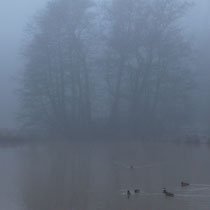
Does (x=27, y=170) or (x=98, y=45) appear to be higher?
(x=98, y=45)

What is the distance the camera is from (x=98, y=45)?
89.3ft

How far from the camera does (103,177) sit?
508 inches

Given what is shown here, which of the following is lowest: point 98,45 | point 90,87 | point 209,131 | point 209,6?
Result: point 209,131

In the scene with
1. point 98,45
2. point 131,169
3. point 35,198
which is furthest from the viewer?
point 98,45

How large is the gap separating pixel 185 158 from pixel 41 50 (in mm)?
11772

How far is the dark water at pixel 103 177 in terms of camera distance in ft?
32.4

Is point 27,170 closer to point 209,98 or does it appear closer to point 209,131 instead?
point 209,131

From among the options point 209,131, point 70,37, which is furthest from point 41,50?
point 209,131

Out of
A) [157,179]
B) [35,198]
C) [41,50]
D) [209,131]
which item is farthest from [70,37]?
[35,198]

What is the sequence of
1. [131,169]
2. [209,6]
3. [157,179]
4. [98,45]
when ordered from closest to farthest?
[157,179]
[131,169]
[98,45]
[209,6]

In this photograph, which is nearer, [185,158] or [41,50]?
[185,158]

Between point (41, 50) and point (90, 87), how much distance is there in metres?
2.67

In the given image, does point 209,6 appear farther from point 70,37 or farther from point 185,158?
point 185,158

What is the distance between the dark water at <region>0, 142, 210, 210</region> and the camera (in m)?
9.88
